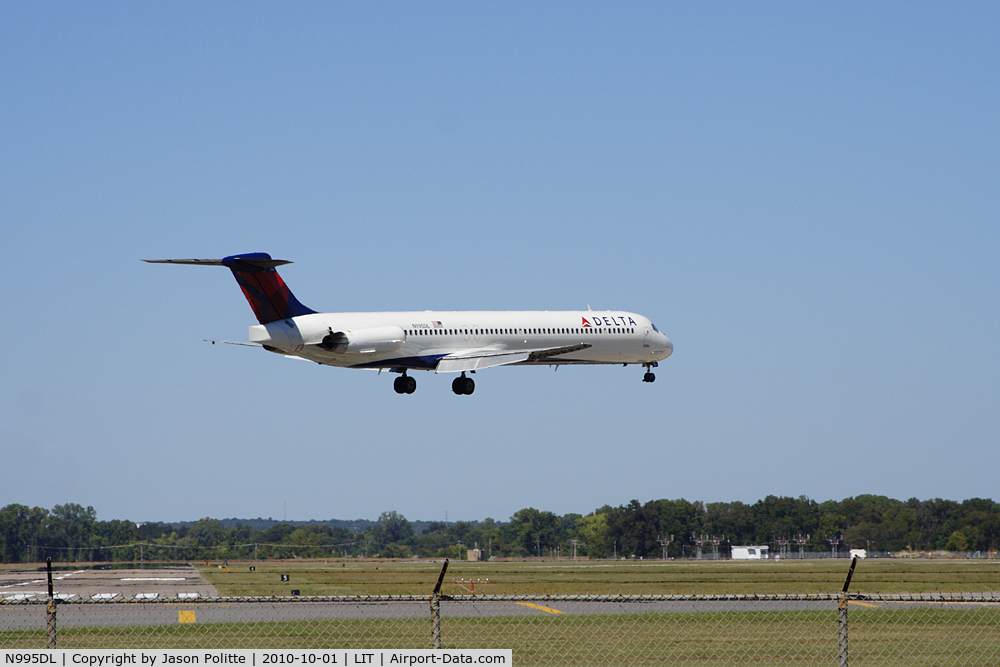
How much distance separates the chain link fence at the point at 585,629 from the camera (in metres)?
20.9

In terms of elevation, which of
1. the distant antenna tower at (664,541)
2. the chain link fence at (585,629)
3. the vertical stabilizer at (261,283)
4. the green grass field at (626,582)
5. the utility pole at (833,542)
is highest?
the vertical stabilizer at (261,283)

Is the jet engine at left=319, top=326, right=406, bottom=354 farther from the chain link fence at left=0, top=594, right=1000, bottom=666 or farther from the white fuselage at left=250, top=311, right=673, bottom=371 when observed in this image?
the chain link fence at left=0, top=594, right=1000, bottom=666

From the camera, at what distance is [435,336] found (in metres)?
54.5

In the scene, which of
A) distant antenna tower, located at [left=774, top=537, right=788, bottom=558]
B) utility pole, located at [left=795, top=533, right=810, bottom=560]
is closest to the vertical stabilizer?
distant antenna tower, located at [left=774, top=537, right=788, bottom=558]

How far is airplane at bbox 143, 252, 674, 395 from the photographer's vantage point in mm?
50156

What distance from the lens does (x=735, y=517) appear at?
14750 centimetres

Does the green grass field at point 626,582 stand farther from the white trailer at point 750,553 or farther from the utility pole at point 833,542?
the utility pole at point 833,542

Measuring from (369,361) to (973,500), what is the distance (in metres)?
120

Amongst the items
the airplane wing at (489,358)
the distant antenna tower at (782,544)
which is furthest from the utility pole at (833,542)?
the airplane wing at (489,358)

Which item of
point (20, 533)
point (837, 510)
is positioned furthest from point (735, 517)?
point (20, 533)

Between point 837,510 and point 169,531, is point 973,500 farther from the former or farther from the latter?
point 169,531

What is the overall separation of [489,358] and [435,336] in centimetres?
278

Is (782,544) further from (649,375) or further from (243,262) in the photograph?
(243,262)

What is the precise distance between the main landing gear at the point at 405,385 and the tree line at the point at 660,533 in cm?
5827
